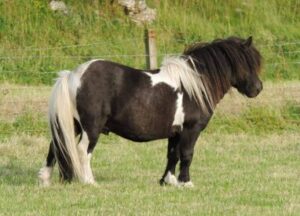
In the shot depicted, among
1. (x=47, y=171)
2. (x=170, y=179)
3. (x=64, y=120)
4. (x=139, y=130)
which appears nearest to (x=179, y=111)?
(x=139, y=130)

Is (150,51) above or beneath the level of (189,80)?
beneath

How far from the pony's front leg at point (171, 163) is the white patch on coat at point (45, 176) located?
123cm

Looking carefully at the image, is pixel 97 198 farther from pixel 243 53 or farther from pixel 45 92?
pixel 45 92

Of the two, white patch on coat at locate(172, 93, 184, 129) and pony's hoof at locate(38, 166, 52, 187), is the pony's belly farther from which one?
pony's hoof at locate(38, 166, 52, 187)

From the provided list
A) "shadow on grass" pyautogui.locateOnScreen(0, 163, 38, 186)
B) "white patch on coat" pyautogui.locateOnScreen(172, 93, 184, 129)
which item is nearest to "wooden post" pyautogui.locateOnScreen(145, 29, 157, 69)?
"shadow on grass" pyautogui.locateOnScreen(0, 163, 38, 186)

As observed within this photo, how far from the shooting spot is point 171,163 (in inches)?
379

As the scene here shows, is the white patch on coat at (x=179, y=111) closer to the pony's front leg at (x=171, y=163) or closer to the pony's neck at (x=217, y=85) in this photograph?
the pony's front leg at (x=171, y=163)

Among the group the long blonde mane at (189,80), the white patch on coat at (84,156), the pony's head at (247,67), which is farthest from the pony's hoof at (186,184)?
the pony's head at (247,67)

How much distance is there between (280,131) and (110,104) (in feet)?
17.7

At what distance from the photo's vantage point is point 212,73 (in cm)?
951

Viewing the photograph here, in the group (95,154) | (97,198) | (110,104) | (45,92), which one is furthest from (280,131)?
(97,198)

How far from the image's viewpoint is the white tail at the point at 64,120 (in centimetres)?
896

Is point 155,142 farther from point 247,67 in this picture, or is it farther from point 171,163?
point 247,67

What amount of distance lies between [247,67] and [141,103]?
4.40 feet
